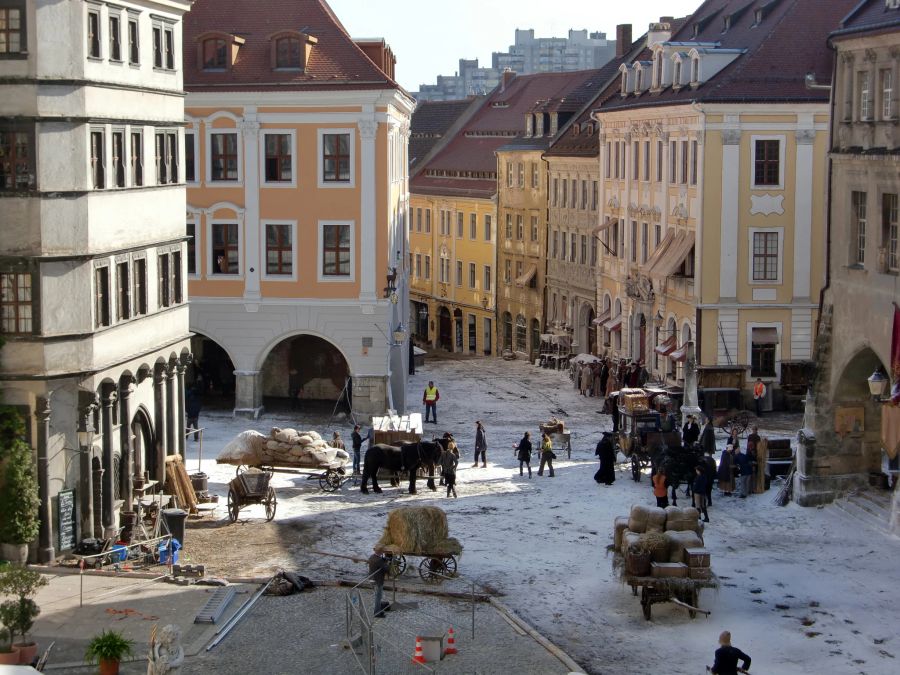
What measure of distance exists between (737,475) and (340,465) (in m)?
9.27

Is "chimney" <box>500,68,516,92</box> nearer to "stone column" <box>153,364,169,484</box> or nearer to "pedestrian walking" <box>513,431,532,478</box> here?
"pedestrian walking" <box>513,431,532,478</box>

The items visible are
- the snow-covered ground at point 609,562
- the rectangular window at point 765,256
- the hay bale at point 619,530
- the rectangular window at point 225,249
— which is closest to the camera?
the snow-covered ground at point 609,562

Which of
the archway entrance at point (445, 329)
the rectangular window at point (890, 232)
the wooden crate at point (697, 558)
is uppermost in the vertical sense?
the rectangular window at point (890, 232)

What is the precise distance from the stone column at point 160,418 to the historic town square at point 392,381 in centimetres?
10

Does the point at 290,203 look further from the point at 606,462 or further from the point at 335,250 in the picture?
the point at 606,462

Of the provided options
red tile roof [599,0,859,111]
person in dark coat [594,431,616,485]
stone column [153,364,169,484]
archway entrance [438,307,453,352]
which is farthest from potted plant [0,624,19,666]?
archway entrance [438,307,453,352]

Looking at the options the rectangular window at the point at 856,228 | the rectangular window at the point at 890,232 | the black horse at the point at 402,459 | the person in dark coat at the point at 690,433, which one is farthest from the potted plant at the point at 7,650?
the rectangular window at the point at 856,228

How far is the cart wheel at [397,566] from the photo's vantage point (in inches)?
1127

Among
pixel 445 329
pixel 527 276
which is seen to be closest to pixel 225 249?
pixel 527 276

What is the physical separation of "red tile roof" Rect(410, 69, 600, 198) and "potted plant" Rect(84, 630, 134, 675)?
2553 inches

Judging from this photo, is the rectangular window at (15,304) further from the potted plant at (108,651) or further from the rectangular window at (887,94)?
the rectangular window at (887,94)

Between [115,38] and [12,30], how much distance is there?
3576 mm

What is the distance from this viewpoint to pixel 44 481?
2997 centimetres

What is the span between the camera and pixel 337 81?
4888 centimetres
